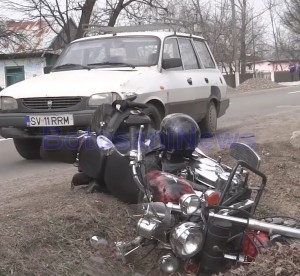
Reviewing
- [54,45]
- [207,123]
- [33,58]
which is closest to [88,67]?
[207,123]

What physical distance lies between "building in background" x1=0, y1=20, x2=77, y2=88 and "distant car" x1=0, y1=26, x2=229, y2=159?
18778 millimetres

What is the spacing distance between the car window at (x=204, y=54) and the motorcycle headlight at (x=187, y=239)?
21.3 feet

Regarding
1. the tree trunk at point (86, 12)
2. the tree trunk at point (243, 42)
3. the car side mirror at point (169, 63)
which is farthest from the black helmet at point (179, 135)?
the tree trunk at point (243, 42)

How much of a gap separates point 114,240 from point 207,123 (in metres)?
5.37

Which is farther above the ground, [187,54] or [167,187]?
[187,54]

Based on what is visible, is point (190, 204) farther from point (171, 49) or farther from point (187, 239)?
point (171, 49)

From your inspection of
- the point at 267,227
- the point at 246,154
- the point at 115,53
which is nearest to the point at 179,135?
the point at 246,154

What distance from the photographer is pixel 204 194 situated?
3.43 meters

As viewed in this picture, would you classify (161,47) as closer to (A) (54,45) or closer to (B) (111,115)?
(B) (111,115)

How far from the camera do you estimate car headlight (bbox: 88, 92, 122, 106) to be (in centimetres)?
664

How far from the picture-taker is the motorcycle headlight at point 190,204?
3.32 m

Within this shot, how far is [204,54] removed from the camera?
970 centimetres

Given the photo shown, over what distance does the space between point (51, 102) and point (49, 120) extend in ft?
0.79

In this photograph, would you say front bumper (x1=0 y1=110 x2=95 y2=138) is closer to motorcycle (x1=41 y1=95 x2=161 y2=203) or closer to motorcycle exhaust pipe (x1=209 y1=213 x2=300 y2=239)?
motorcycle (x1=41 y1=95 x2=161 y2=203)
